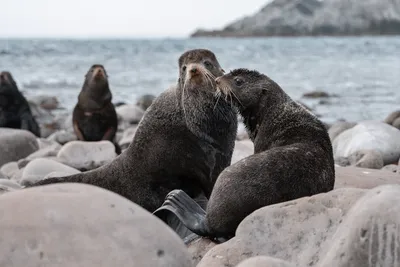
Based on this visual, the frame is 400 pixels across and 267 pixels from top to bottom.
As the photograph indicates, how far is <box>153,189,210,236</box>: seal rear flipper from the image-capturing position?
519 centimetres

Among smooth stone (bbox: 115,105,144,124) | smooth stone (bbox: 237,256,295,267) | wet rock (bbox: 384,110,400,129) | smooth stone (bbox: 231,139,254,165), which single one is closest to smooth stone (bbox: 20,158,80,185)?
smooth stone (bbox: 231,139,254,165)

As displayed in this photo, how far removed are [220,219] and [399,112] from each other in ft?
33.0

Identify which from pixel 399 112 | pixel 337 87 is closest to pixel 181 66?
pixel 399 112

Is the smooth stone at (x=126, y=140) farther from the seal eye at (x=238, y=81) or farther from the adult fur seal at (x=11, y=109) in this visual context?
the seal eye at (x=238, y=81)

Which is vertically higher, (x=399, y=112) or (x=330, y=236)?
(x=330, y=236)

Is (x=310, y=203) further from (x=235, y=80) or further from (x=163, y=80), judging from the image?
(x=163, y=80)

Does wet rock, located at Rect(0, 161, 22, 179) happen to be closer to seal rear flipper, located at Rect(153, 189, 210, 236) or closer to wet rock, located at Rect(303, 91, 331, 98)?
seal rear flipper, located at Rect(153, 189, 210, 236)

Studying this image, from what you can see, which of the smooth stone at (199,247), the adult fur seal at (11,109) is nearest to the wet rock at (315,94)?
the adult fur seal at (11,109)

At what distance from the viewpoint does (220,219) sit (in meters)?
4.97

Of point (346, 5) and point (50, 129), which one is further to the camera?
point (346, 5)

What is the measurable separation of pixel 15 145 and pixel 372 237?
835cm

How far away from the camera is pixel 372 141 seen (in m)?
9.30

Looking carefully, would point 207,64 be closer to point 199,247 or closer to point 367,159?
point 199,247

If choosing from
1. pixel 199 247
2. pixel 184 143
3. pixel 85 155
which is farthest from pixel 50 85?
pixel 199 247
